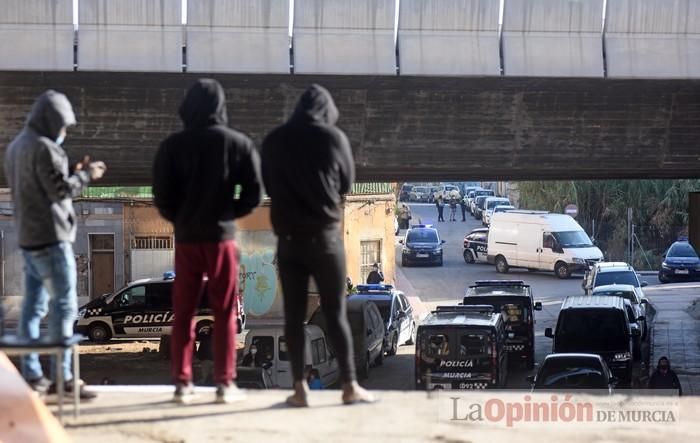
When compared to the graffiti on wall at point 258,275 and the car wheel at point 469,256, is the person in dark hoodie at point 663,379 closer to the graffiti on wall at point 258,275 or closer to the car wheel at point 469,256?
the graffiti on wall at point 258,275

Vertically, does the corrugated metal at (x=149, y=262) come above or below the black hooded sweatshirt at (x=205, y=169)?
below

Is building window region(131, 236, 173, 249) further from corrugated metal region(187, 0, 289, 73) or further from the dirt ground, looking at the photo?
corrugated metal region(187, 0, 289, 73)

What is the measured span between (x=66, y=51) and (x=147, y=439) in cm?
1060

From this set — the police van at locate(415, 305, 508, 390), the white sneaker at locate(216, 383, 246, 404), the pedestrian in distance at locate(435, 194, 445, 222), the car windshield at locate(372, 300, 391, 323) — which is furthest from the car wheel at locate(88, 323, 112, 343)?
the pedestrian in distance at locate(435, 194, 445, 222)

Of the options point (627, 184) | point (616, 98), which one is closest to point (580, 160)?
point (616, 98)

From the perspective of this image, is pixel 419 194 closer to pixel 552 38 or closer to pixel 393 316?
pixel 393 316

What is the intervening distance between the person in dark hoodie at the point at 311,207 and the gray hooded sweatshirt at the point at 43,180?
1187mm

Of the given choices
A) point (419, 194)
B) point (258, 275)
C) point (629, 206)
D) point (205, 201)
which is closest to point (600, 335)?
point (258, 275)

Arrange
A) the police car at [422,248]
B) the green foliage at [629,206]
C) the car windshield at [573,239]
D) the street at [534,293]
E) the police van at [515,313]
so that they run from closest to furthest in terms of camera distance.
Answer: the street at [534,293], the police van at [515,313], the car windshield at [573,239], the police car at [422,248], the green foliage at [629,206]

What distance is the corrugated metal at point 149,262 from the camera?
39750 mm

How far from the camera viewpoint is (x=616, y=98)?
1864cm

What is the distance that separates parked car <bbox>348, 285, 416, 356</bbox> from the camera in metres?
30.6

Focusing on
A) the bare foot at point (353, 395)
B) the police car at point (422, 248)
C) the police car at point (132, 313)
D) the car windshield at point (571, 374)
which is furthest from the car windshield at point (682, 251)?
the bare foot at point (353, 395)

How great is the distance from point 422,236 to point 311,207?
5026 cm
